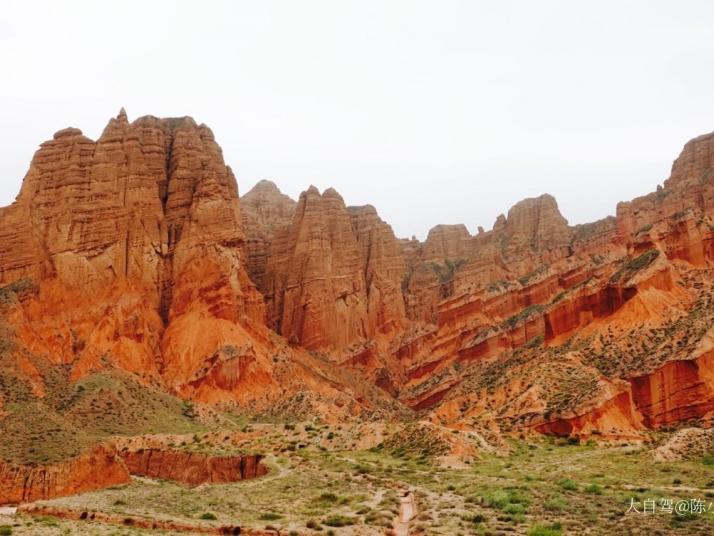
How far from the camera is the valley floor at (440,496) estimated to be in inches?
1387

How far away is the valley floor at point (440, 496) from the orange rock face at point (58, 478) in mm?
2460

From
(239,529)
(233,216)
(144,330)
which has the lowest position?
(239,529)

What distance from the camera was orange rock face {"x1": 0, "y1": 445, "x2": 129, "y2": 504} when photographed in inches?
2126

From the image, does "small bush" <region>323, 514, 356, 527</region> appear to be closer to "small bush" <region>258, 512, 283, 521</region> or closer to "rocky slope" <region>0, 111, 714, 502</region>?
"small bush" <region>258, 512, 283, 521</region>

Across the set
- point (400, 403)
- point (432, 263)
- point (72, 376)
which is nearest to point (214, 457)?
point (72, 376)

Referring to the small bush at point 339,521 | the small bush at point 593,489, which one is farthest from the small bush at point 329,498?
the small bush at point 593,489

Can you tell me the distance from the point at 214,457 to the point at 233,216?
49.6 metres

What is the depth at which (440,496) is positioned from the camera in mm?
44406

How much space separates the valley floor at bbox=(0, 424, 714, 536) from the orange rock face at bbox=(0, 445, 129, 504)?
8.07 feet

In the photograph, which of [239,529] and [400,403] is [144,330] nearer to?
[400,403]

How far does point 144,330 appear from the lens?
324 ft

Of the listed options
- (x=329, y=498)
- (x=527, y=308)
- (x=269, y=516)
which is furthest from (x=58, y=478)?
(x=527, y=308)

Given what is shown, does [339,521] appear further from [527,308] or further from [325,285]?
[325,285]

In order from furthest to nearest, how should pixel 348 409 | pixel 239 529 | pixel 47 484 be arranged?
1. pixel 348 409
2. pixel 47 484
3. pixel 239 529
